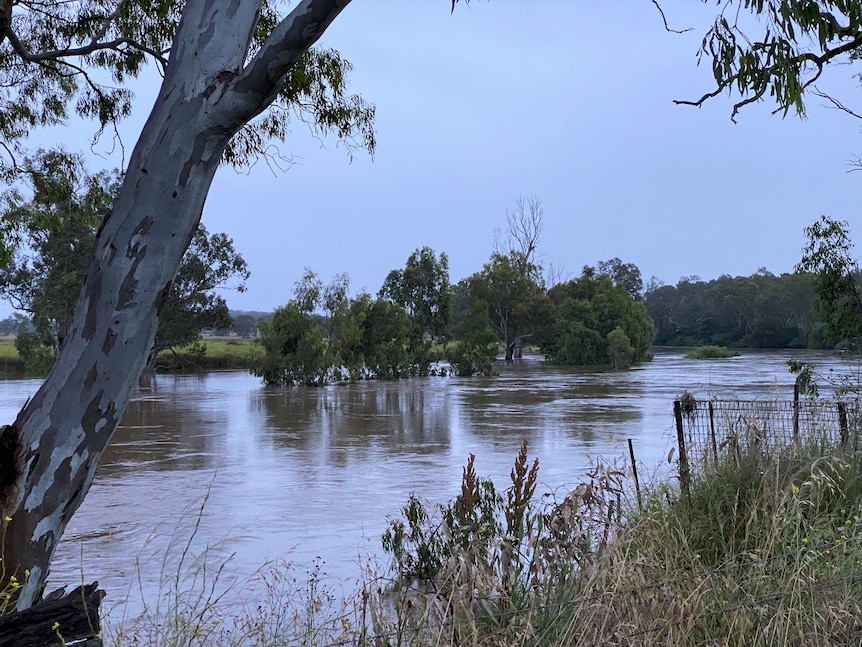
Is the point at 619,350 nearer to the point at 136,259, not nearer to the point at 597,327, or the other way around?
the point at 597,327

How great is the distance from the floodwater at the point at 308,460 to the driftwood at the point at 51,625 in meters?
1.02

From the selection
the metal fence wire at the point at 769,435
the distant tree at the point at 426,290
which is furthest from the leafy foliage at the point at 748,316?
the metal fence wire at the point at 769,435

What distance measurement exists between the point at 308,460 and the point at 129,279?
9309 mm

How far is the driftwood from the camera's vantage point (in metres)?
2.09

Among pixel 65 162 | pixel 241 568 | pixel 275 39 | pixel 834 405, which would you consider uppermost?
pixel 65 162

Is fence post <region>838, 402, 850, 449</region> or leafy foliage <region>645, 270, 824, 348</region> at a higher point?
leafy foliage <region>645, 270, 824, 348</region>

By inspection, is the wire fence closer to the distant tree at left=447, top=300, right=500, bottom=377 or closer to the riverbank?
the distant tree at left=447, top=300, right=500, bottom=377

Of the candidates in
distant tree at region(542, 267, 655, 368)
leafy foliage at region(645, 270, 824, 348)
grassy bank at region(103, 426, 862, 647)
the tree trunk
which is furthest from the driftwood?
leafy foliage at region(645, 270, 824, 348)

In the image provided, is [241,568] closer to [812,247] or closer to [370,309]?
[812,247]

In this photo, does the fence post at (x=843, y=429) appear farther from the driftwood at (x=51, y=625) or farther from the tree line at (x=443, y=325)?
the tree line at (x=443, y=325)

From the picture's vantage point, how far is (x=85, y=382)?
3.22 metres

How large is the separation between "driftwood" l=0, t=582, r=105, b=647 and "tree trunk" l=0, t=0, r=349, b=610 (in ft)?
3.32

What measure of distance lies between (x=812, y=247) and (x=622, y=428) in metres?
4.50

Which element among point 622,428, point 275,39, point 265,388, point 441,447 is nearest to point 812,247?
point 622,428
